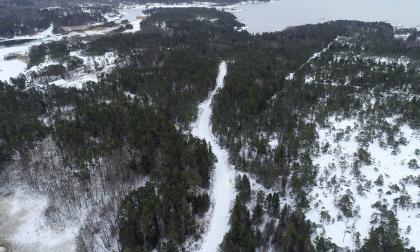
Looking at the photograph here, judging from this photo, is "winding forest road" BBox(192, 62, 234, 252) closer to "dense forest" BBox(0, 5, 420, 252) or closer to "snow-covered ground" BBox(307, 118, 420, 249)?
"dense forest" BBox(0, 5, 420, 252)

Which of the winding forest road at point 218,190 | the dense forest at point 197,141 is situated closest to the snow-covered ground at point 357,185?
the dense forest at point 197,141

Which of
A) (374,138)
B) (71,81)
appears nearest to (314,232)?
(374,138)

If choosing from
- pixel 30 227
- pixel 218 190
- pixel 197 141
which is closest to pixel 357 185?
pixel 218 190

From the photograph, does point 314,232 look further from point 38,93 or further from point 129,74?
point 38,93

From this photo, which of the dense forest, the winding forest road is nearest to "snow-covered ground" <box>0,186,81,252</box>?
the dense forest

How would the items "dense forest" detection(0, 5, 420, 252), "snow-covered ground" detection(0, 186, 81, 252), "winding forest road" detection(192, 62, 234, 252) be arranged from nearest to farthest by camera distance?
"dense forest" detection(0, 5, 420, 252) < "winding forest road" detection(192, 62, 234, 252) < "snow-covered ground" detection(0, 186, 81, 252)

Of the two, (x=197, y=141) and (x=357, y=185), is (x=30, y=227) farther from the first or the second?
(x=357, y=185)

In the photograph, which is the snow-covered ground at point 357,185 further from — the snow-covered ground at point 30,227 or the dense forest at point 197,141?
the snow-covered ground at point 30,227
